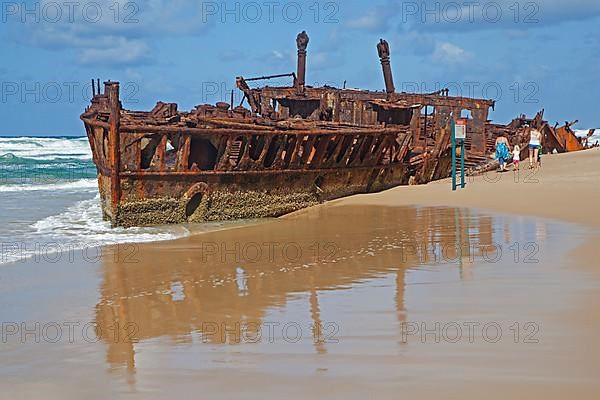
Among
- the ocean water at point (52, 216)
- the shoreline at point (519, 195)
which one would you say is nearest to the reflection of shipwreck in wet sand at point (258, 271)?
the shoreline at point (519, 195)

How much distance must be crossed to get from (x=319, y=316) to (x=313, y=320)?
123mm

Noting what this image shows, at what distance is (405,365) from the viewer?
13.6 ft

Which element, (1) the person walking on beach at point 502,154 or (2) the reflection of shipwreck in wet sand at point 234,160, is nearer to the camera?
(2) the reflection of shipwreck in wet sand at point 234,160

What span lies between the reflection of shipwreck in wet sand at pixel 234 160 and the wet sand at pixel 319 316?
6.74 ft

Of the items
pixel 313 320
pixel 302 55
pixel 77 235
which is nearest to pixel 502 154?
pixel 302 55

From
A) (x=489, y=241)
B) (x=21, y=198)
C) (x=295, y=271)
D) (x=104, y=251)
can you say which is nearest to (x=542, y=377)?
(x=295, y=271)

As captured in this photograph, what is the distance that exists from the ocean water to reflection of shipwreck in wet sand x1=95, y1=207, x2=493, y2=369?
4.12ft

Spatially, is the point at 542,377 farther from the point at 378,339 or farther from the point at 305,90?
the point at 305,90

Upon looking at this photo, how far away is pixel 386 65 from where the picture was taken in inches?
770

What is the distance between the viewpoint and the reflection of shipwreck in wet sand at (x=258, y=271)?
206 inches

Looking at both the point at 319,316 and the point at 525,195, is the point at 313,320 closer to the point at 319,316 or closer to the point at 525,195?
the point at 319,316

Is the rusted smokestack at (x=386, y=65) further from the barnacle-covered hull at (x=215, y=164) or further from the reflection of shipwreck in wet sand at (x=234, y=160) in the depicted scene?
the barnacle-covered hull at (x=215, y=164)

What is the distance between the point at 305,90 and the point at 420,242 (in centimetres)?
1099

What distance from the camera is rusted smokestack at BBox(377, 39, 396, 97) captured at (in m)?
19.5
